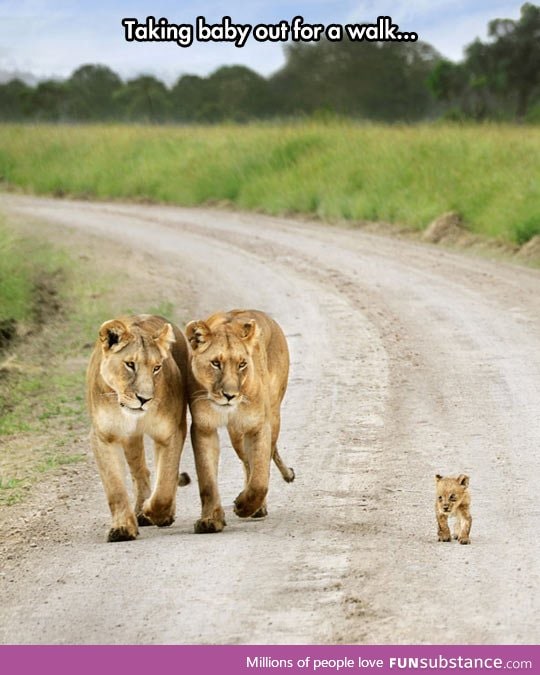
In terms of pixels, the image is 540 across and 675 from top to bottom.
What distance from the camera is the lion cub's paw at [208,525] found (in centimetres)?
707

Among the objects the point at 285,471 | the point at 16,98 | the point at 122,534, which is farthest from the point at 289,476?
the point at 16,98

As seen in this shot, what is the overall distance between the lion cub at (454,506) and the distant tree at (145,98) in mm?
54409

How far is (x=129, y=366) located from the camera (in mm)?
6602

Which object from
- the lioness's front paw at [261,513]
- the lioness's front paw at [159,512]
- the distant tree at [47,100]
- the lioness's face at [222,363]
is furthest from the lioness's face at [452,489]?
the distant tree at [47,100]

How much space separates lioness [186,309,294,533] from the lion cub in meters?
0.86

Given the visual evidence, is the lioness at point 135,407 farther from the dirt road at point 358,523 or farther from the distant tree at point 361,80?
the distant tree at point 361,80

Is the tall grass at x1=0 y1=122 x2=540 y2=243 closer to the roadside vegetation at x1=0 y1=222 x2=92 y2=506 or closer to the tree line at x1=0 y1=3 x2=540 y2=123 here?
the roadside vegetation at x1=0 y1=222 x2=92 y2=506

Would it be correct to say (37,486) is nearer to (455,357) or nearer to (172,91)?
(455,357)

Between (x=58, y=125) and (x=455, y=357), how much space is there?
26639 mm

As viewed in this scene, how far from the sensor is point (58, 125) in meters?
37.5

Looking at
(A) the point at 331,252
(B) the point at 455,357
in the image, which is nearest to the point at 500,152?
(A) the point at 331,252

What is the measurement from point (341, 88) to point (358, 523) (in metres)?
50.7

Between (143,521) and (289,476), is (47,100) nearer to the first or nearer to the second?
(289,476)

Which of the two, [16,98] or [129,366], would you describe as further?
[16,98]
